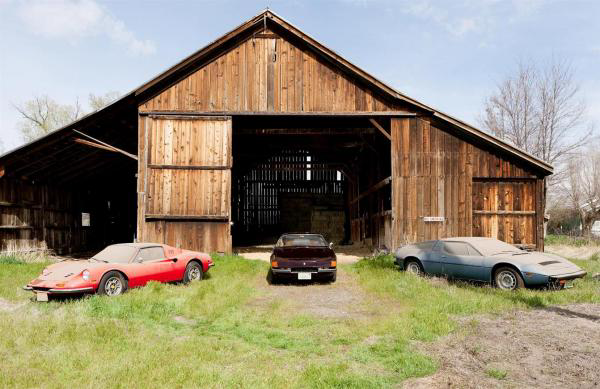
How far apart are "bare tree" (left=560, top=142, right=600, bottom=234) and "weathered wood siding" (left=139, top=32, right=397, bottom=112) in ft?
97.0

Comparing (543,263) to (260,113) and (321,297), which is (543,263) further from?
(260,113)

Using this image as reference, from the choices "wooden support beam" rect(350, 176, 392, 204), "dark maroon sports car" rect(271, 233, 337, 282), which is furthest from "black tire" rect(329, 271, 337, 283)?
"wooden support beam" rect(350, 176, 392, 204)

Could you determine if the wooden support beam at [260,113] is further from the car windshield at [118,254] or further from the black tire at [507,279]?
the black tire at [507,279]

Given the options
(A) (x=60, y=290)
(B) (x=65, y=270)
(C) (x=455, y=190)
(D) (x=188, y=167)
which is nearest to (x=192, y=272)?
(B) (x=65, y=270)

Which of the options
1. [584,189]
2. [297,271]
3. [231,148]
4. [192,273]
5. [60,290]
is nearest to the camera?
[60,290]

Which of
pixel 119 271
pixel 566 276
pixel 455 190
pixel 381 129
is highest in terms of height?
pixel 381 129

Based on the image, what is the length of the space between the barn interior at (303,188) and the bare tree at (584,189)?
22174 millimetres

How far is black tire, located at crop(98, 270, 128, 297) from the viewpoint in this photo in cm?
891

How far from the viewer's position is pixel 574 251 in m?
23.2

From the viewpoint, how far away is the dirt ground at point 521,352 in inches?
187

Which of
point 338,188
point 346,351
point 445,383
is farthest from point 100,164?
point 445,383

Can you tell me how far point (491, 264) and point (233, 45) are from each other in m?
Result: 11.2

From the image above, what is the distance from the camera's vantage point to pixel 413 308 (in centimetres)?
826

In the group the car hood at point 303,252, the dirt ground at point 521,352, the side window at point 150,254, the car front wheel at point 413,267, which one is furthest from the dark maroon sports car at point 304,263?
the dirt ground at point 521,352
